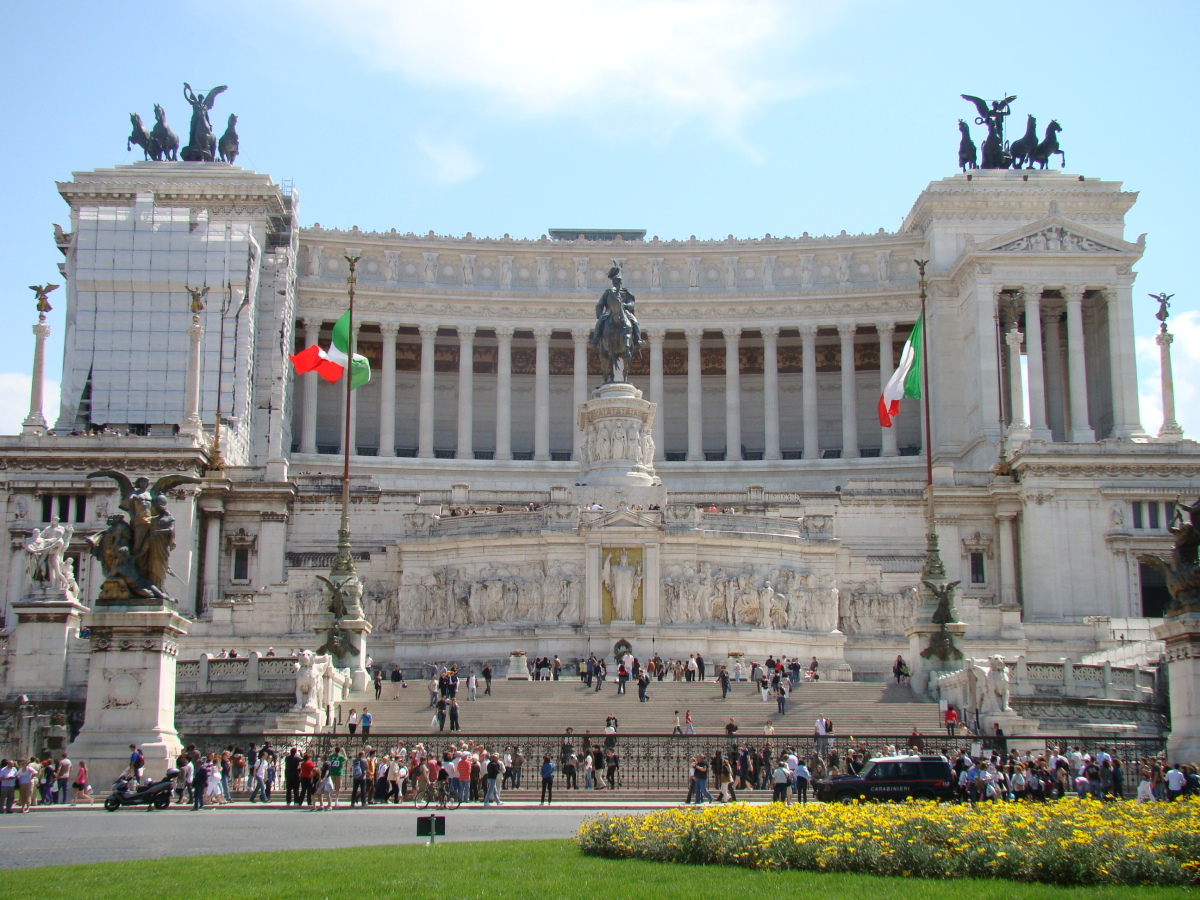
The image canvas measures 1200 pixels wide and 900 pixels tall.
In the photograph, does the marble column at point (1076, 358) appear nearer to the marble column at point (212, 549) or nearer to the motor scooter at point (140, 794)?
the marble column at point (212, 549)

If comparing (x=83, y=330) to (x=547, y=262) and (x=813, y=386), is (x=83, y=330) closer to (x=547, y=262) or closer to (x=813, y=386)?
(x=547, y=262)

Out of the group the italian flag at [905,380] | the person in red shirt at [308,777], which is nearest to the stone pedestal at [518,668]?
the person in red shirt at [308,777]

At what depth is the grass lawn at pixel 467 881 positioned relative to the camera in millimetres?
15992

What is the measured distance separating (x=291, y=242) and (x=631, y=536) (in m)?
36.7

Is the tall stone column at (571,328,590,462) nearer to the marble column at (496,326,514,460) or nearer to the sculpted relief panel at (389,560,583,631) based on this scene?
the marble column at (496,326,514,460)

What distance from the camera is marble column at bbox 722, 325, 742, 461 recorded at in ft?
276

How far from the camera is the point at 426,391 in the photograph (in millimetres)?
84312

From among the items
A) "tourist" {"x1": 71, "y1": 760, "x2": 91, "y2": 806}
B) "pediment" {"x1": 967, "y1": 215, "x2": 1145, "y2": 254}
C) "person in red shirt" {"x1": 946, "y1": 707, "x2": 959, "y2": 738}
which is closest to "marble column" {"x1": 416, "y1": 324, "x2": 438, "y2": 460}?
"pediment" {"x1": 967, "y1": 215, "x2": 1145, "y2": 254}

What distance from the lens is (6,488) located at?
198 feet

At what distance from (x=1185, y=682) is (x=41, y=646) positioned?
30182 mm

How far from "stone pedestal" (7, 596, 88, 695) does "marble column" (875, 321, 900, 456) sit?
171 ft

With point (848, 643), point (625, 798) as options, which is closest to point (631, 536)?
point (848, 643)

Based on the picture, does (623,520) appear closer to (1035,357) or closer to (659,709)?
(659,709)

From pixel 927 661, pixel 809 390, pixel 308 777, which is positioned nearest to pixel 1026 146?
pixel 809 390
